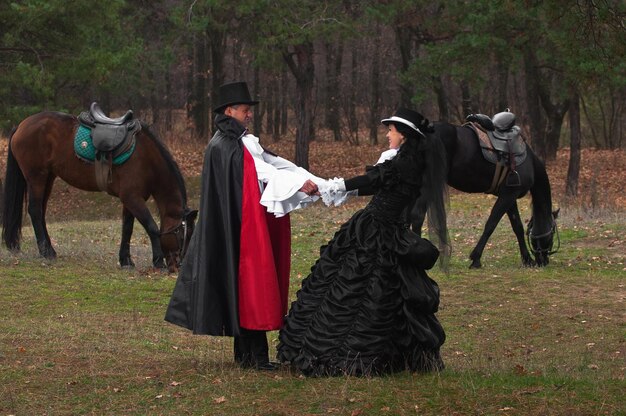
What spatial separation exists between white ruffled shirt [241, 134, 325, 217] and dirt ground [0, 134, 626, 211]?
→ 25.5 m

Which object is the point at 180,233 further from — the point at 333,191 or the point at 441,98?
the point at 441,98

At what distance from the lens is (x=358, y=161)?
37.6 meters

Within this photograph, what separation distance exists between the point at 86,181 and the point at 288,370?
831cm

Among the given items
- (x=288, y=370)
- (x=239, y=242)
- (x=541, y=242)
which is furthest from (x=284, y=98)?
(x=288, y=370)

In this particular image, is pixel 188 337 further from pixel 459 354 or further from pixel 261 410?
pixel 261 410

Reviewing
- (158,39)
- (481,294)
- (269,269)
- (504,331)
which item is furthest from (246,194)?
(158,39)

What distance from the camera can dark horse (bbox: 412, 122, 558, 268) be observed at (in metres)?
14.4

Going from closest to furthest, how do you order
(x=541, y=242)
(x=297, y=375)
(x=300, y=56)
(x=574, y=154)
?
(x=297, y=375) → (x=541, y=242) → (x=574, y=154) → (x=300, y=56)

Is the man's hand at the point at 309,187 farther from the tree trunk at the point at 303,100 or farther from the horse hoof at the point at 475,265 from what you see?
the tree trunk at the point at 303,100

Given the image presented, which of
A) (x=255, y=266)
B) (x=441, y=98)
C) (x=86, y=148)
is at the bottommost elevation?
(x=255, y=266)

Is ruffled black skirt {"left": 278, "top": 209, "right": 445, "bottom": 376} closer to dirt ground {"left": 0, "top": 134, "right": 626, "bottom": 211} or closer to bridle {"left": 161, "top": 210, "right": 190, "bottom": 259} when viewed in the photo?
bridle {"left": 161, "top": 210, "right": 190, "bottom": 259}

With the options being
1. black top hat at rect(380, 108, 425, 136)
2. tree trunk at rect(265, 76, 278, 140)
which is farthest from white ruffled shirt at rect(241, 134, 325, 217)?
tree trunk at rect(265, 76, 278, 140)

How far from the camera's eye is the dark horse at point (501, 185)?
1441cm

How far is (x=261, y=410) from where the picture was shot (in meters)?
6.52
